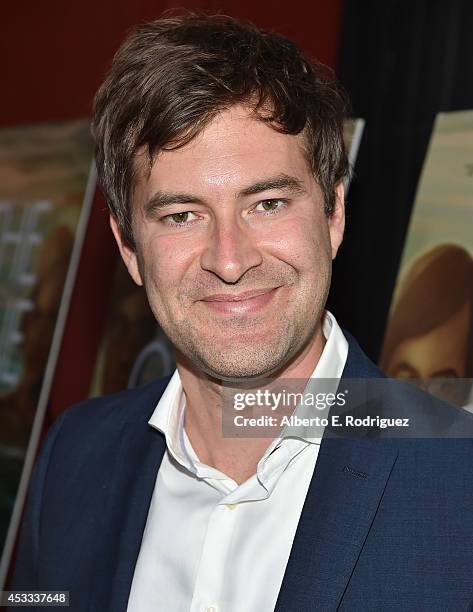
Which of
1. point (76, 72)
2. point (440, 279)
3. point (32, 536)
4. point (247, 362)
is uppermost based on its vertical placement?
point (76, 72)

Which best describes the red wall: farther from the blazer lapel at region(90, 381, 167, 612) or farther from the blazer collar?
the blazer collar

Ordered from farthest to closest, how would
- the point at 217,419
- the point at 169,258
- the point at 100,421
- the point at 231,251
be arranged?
the point at 100,421 → the point at 217,419 → the point at 169,258 → the point at 231,251

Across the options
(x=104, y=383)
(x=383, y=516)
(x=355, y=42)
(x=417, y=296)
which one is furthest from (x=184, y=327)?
(x=104, y=383)

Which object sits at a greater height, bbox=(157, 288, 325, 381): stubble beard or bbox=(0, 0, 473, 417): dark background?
bbox=(0, 0, 473, 417): dark background

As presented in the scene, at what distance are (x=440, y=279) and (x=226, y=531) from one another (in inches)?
43.2

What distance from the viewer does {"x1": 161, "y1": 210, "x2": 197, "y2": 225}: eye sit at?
1.92 meters

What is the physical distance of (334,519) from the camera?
174cm

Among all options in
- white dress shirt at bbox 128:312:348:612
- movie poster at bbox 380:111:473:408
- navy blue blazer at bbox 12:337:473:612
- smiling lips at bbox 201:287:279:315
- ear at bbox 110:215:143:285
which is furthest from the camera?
movie poster at bbox 380:111:473:408

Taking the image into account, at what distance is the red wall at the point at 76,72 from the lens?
3.77 metres

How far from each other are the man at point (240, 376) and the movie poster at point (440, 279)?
0.51 m

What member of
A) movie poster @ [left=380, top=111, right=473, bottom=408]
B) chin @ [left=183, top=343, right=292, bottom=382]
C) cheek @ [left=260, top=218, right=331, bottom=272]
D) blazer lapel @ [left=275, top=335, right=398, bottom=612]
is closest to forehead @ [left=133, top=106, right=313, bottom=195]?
cheek @ [left=260, top=218, right=331, bottom=272]

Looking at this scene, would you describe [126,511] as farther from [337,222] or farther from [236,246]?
[337,222]

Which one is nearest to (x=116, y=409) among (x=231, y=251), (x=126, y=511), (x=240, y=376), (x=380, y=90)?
(x=126, y=511)

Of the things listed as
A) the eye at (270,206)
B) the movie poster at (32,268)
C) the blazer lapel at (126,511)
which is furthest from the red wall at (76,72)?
the eye at (270,206)
